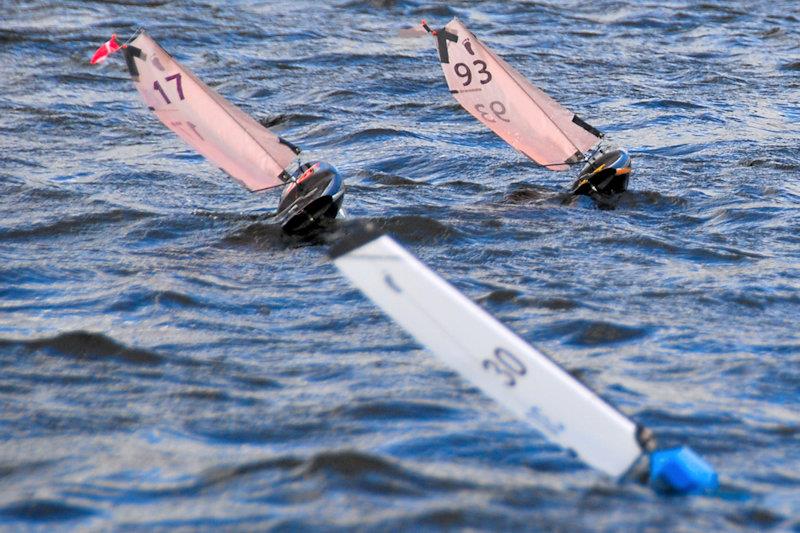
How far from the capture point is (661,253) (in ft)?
44.9

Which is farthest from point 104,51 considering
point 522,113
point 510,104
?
point 522,113

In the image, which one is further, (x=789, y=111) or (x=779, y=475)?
(x=789, y=111)

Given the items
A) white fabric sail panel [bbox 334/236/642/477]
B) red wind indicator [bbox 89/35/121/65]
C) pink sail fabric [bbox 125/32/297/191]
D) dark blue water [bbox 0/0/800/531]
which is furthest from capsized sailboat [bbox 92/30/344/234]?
white fabric sail panel [bbox 334/236/642/477]

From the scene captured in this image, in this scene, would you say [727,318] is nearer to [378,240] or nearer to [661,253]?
[661,253]

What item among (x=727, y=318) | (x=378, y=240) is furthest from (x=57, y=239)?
(x=378, y=240)

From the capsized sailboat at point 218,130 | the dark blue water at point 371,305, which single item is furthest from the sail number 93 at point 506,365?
the capsized sailboat at point 218,130

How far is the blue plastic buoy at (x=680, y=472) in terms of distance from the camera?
23.9 feet

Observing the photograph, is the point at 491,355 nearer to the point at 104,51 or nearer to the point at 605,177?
the point at 104,51

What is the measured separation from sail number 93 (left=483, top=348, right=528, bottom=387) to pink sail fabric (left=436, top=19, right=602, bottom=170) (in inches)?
355

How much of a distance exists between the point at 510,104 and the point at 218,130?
3.81 metres

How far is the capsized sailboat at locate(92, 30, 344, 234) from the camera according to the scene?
1412 cm

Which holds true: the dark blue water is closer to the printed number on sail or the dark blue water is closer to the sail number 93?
the sail number 93

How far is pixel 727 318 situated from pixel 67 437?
19.3ft

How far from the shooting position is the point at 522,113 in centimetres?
1603
